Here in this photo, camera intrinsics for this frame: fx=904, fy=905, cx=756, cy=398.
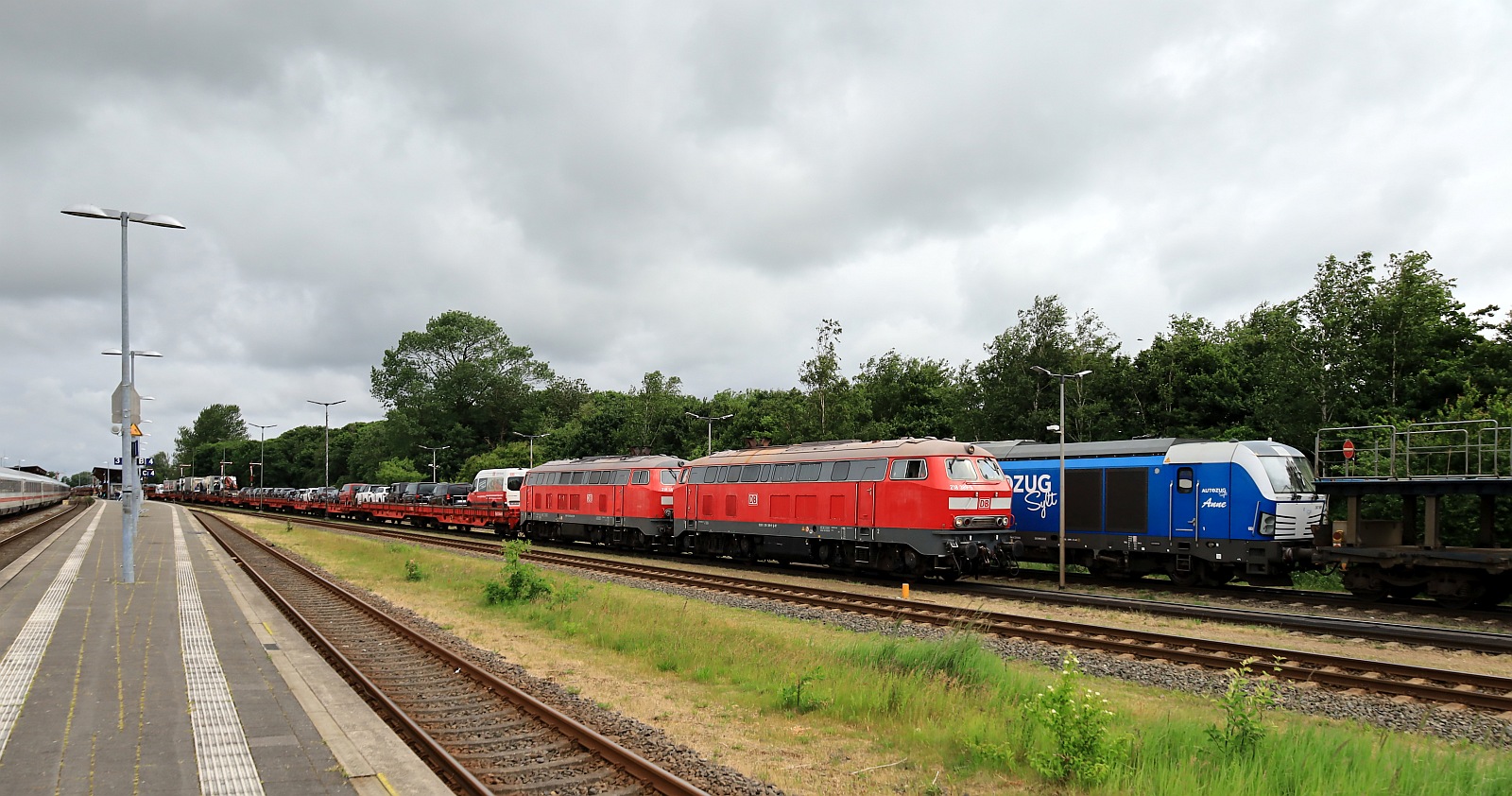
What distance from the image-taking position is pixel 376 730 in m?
9.05

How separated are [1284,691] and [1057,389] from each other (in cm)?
3976

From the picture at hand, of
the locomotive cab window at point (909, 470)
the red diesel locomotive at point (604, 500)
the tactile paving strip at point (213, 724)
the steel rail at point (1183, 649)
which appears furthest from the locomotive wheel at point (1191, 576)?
the tactile paving strip at point (213, 724)

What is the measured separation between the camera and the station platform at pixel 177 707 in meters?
7.41

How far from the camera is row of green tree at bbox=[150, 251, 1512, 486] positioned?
37469mm

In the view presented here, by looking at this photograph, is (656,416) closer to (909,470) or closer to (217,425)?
(909,470)

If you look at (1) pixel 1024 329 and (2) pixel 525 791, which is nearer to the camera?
(2) pixel 525 791

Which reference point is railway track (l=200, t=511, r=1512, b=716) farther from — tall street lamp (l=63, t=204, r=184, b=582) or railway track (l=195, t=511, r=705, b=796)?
tall street lamp (l=63, t=204, r=184, b=582)

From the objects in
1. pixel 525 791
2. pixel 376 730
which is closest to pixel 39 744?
pixel 376 730

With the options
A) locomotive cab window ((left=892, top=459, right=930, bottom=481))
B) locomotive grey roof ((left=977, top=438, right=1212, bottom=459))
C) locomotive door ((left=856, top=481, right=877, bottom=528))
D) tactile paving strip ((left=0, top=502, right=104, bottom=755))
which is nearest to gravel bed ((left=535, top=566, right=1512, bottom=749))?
locomotive cab window ((left=892, top=459, right=930, bottom=481))

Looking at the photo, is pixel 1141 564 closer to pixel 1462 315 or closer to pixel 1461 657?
pixel 1461 657

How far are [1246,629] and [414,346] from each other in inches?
3437

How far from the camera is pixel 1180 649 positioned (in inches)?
561

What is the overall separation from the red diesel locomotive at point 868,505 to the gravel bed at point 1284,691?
573 centimetres

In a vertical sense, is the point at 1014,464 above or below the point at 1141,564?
above
